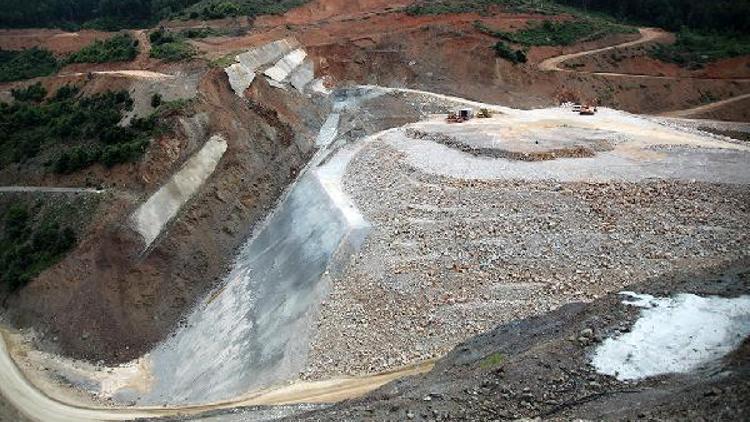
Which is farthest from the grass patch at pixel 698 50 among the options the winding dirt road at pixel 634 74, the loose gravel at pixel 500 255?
the loose gravel at pixel 500 255

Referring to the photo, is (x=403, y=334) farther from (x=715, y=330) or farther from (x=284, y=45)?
(x=284, y=45)

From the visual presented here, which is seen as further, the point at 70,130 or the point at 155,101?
the point at 155,101

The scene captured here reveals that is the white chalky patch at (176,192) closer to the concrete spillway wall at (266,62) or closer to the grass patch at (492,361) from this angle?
the concrete spillway wall at (266,62)

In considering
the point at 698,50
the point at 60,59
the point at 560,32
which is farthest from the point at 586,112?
the point at 60,59

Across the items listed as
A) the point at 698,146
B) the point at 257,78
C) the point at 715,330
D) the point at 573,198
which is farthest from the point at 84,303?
the point at 698,146

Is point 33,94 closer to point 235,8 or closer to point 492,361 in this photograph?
point 235,8
